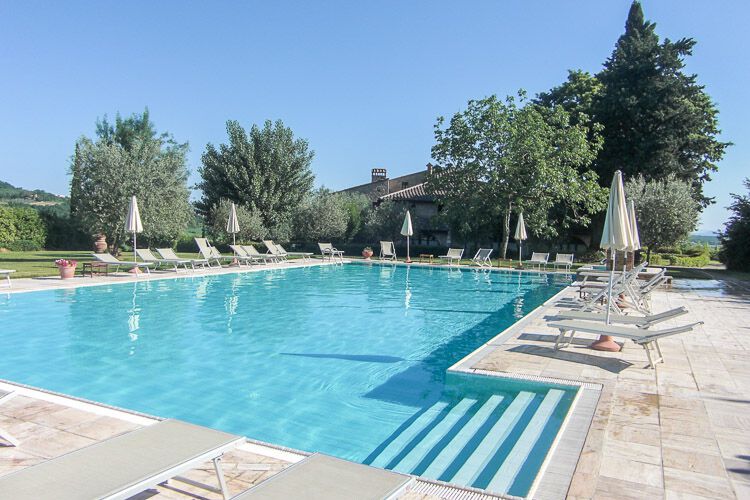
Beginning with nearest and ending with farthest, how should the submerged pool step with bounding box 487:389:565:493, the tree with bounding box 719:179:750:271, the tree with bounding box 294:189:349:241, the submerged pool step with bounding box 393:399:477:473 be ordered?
the submerged pool step with bounding box 487:389:565:493, the submerged pool step with bounding box 393:399:477:473, the tree with bounding box 719:179:750:271, the tree with bounding box 294:189:349:241

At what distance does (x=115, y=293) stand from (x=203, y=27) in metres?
12.1

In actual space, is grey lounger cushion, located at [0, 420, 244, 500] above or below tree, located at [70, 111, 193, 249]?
below

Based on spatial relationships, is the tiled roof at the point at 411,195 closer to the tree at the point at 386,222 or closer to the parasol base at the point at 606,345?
the tree at the point at 386,222

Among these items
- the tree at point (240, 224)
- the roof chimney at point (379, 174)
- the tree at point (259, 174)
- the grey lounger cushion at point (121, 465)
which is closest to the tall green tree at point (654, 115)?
the roof chimney at point (379, 174)

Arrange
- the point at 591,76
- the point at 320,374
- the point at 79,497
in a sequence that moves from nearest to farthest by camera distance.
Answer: the point at 79,497 < the point at 320,374 < the point at 591,76

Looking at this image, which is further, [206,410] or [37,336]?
[37,336]

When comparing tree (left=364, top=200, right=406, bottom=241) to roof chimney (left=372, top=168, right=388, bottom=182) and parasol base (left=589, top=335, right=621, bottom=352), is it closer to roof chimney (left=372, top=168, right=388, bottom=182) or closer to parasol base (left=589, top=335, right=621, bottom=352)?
roof chimney (left=372, top=168, right=388, bottom=182)

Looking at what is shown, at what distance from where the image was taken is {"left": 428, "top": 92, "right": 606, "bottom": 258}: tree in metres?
26.4

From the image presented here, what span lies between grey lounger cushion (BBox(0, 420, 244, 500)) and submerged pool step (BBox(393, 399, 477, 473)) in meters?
1.90

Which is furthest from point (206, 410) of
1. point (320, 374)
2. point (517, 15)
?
point (517, 15)

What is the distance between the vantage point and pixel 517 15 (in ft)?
50.8

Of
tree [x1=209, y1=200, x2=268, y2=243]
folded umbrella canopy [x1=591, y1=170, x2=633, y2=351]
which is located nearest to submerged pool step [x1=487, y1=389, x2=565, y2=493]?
folded umbrella canopy [x1=591, y1=170, x2=633, y2=351]

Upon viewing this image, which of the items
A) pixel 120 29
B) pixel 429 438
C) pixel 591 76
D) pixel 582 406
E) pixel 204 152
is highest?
pixel 591 76

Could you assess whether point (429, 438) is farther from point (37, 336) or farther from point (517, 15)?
point (517, 15)
